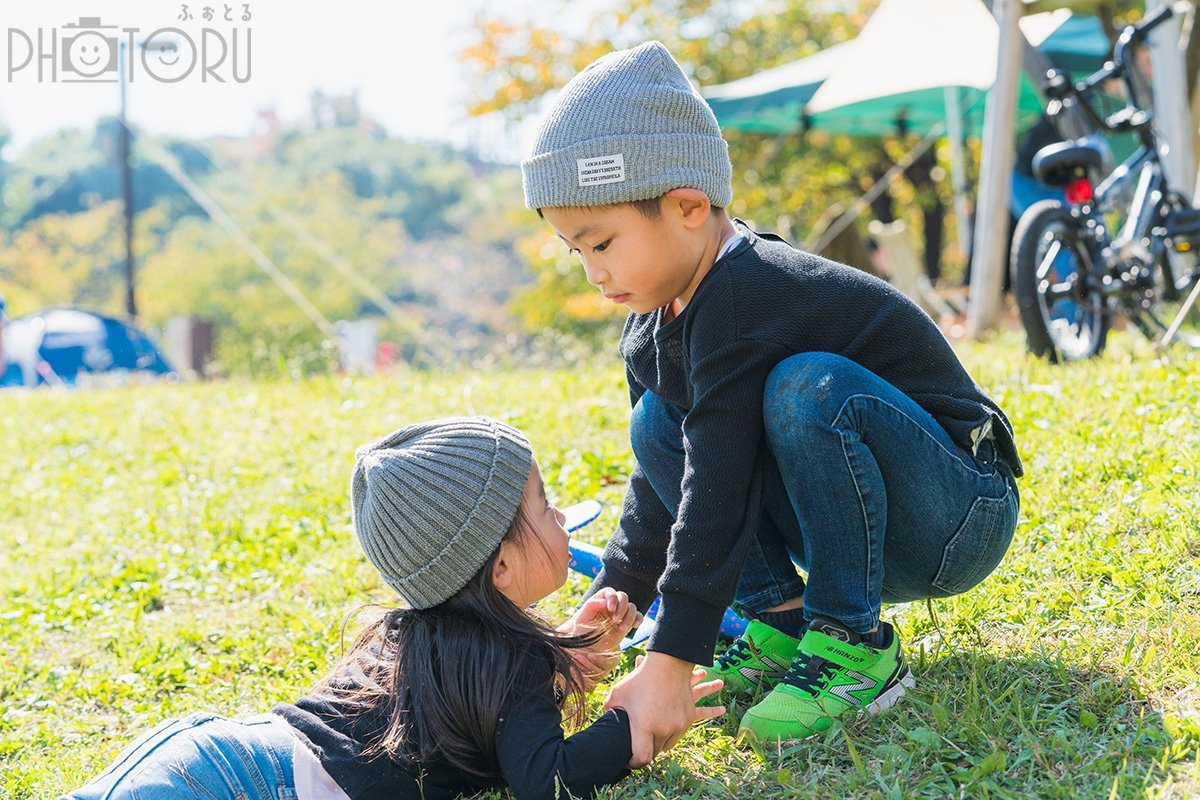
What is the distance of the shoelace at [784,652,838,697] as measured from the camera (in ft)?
6.82

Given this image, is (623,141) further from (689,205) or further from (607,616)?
(607,616)

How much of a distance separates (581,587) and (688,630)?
1115 millimetres

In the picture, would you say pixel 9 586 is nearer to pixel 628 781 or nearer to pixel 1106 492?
pixel 628 781

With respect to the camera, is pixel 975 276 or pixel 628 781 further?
pixel 975 276

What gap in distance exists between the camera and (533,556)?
2.20 meters

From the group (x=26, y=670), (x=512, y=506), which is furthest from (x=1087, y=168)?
(x=26, y=670)

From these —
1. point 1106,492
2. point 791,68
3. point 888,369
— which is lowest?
point 1106,492

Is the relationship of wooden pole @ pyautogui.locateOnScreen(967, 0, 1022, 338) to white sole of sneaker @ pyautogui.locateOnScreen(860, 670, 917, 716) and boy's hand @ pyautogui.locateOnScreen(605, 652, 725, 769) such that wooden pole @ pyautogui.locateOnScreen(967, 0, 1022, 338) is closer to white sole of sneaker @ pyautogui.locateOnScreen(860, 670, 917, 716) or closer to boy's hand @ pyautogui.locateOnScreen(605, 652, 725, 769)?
white sole of sneaker @ pyautogui.locateOnScreen(860, 670, 917, 716)

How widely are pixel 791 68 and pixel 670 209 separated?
12.2 meters

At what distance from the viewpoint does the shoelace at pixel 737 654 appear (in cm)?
239

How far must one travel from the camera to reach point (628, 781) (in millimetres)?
2047

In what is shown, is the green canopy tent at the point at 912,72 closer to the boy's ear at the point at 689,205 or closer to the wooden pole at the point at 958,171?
the wooden pole at the point at 958,171

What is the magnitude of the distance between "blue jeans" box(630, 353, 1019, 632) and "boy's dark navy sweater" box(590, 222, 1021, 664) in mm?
52

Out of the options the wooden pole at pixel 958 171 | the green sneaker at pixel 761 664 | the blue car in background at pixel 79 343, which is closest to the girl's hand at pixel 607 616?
the green sneaker at pixel 761 664
